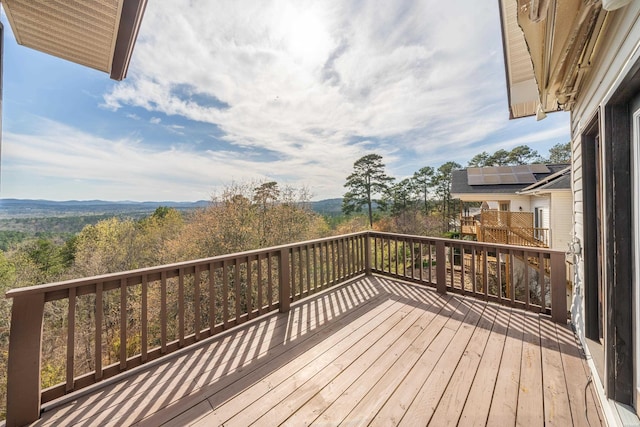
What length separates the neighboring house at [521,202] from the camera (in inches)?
261

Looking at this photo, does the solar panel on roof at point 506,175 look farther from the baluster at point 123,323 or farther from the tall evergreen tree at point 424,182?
the baluster at point 123,323

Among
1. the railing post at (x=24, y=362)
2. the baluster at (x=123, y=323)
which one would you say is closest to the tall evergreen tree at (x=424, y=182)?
the baluster at (x=123, y=323)

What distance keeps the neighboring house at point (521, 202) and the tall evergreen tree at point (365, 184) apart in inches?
302

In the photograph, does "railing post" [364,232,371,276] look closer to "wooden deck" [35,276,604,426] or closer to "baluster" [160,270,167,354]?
"wooden deck" [35,276,604,426]

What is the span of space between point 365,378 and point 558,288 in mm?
2456

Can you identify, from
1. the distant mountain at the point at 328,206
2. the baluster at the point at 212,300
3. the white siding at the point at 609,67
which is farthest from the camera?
the distant mountain at the point at 328,206

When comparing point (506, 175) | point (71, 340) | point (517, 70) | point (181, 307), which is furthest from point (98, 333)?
point (506, 175)

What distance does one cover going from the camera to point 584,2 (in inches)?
42.9

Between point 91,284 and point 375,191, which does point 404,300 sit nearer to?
point 91,284

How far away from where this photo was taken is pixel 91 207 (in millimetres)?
18438

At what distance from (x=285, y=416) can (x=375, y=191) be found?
19.9m

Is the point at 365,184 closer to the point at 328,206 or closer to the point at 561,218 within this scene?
the point at 328,206

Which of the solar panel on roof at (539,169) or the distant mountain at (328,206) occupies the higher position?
the solar panel on roof at (539,169)

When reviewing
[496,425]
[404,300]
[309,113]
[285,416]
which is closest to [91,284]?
[285,416]
